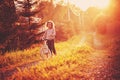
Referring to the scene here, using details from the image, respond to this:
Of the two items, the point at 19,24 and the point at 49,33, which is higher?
the point at 19,24

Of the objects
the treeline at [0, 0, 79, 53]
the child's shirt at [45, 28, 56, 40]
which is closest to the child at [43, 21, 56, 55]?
the child's shirt at [45, 28, 56, 40]

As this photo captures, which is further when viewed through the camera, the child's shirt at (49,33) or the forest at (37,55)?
the child's shirt at (49,33)

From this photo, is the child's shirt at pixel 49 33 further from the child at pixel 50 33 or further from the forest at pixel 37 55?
the forest at pixel 37 55

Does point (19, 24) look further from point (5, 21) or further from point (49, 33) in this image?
point (49, 33)

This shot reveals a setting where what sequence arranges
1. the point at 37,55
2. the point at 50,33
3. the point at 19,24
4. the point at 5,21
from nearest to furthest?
the point at 50,33
the point at 5,21
the point at 37,55
the point at 19,24

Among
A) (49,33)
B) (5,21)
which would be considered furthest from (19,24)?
(49,33)

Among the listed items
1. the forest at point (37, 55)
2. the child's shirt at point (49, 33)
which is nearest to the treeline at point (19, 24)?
the forest at point (37, 55)

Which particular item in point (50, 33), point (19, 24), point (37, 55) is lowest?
point (37, 55)

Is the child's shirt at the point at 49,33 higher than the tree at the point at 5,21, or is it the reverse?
the tree at the point at 5,21

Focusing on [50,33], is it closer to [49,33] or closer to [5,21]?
[49,33]

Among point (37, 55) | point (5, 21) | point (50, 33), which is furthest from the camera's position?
point (37, 55)

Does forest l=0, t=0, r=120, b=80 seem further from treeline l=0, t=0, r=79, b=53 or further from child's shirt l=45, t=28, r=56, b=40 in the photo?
child's shirt l=45, t=28, r=56, b=40

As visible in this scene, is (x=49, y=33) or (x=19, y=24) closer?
(x=49, y=33)

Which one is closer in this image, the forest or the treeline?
the forest
